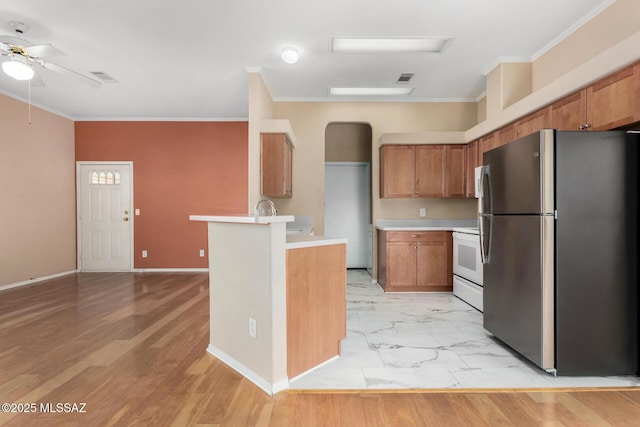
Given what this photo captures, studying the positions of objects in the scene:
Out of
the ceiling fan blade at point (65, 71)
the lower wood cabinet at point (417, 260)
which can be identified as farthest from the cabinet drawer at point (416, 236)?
the ceiling fan blade at point (65, 71)

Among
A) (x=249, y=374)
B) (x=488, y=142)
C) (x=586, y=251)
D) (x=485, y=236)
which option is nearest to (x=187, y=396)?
(x=249, y=374)

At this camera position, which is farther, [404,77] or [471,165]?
[471,165]

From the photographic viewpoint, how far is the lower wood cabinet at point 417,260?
14.9ft

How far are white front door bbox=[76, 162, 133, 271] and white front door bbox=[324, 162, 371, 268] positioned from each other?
149 inches

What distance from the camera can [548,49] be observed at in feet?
11.6

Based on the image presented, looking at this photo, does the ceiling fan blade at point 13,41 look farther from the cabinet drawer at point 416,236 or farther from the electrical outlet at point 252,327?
the cabinet drawer at point 416,236

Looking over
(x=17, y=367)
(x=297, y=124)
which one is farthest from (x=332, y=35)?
(x=17, y=367)

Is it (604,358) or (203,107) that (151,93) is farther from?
(604,358)

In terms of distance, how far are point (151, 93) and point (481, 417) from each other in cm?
541

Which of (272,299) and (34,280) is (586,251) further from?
(34,280)

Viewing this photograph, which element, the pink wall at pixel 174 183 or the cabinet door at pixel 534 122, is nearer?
the cabinet door at pixel 534 122

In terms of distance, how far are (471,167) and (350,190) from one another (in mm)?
2318

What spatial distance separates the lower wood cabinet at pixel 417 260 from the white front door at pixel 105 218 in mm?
4803

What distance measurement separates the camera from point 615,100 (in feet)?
7.72
